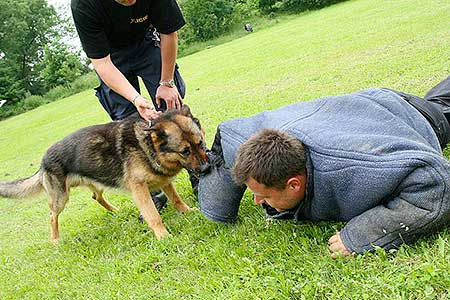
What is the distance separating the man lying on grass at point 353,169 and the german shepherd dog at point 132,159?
3.55 feet

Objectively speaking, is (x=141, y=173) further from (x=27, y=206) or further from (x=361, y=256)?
(x=27, y=206)

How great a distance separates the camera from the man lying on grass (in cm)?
236

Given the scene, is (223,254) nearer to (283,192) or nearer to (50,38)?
(283,192)

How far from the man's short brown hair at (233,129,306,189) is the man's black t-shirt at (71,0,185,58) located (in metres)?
2.15

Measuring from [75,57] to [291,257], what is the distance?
43854 millimetres

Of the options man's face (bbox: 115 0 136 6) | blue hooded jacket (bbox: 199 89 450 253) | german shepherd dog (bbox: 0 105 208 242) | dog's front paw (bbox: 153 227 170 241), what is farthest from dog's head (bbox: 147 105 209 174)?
blue hooded jacket (bbox: 199 89 450 253)

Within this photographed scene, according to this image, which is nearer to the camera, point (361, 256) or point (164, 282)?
point (361, 256)

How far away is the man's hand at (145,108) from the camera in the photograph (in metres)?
3.96

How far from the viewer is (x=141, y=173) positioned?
170 inches

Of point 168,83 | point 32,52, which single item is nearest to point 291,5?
point 32,52

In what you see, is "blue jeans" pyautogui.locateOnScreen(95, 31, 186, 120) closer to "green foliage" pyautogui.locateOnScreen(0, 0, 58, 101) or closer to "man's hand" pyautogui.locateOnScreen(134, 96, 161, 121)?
"man's hand" pyautogui.locateOnScreen(134, 96, 161, 121)

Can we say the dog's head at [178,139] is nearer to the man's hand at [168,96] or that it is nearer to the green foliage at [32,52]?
the man's hand at [168,96]

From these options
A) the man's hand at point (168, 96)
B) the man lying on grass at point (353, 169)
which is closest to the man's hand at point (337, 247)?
the man lying on grass at point (353, 169)

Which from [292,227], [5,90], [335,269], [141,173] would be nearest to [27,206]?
[141,173]
